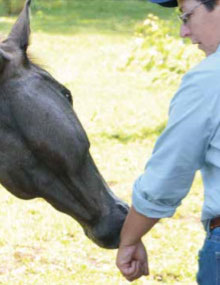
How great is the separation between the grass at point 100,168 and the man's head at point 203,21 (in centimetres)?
87

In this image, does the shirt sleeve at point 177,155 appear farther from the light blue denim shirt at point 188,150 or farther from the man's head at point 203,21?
the man's head at point 203,21

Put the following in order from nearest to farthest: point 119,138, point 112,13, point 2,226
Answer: point 2,226
point 119,138
point 112,13

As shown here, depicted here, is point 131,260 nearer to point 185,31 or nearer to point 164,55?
point 185,31

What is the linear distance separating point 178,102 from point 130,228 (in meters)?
0.51

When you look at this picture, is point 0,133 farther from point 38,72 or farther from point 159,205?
point 159,205

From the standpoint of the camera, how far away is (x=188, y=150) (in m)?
2.72

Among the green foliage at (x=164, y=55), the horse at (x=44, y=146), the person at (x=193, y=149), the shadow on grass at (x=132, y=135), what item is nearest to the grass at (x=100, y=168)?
the shadow on grass at (x=132, y=135)

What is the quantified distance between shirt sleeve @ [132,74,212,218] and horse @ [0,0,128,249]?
58 centimetres

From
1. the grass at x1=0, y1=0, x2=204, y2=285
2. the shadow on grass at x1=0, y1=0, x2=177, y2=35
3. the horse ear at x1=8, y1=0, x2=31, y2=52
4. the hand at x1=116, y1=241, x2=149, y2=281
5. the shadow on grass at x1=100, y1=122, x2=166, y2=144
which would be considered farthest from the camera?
the shadow on grass at x1=0, y1=0, x2=177, y2=35

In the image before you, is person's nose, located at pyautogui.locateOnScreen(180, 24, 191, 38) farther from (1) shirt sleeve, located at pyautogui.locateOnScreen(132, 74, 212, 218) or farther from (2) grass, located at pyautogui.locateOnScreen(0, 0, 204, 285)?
(2) grass, located at pyautogui.locateOnScreen(0, 0, 204, 285)

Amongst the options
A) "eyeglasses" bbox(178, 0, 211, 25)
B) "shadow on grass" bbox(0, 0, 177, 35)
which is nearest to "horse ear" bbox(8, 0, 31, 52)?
"eyeglasses" bbox(178, 0, 211, 25)

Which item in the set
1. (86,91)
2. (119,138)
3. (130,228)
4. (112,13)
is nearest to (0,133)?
(130,228)

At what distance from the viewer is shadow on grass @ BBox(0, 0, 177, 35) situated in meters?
18.0

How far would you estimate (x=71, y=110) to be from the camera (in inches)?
134
